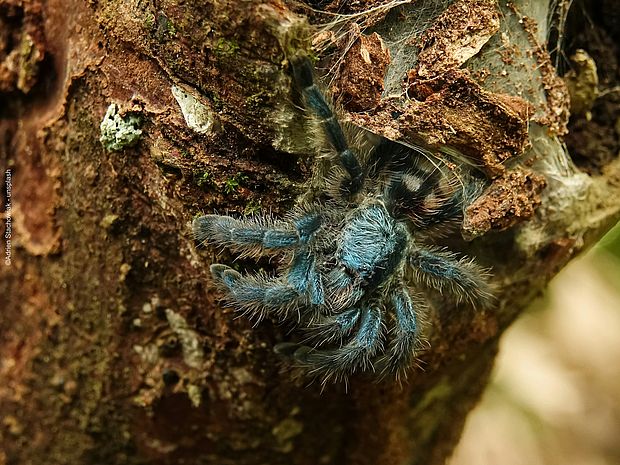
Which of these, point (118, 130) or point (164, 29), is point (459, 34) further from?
point (118, 130)

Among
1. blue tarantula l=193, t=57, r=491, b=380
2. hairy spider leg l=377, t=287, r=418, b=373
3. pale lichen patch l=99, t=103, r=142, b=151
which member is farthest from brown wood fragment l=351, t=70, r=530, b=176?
pale lichen patch l=99, t=103, r=142, b=151

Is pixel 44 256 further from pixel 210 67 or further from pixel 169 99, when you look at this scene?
pixel 210 67

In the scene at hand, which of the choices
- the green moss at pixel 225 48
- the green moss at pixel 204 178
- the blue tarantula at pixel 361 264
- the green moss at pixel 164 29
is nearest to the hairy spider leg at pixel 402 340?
the blue tarantula at pixel 361 264

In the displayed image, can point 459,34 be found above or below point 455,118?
above

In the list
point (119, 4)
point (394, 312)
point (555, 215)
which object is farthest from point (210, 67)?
point (555, 215)

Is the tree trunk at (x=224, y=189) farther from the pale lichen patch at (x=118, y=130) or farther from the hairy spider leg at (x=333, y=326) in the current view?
the hairy spider leg at (x=333, y=326)

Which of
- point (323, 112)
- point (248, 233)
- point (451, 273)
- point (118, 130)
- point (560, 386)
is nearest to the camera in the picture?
point (323, 112)

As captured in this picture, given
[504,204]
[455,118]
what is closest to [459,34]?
[455,118]
